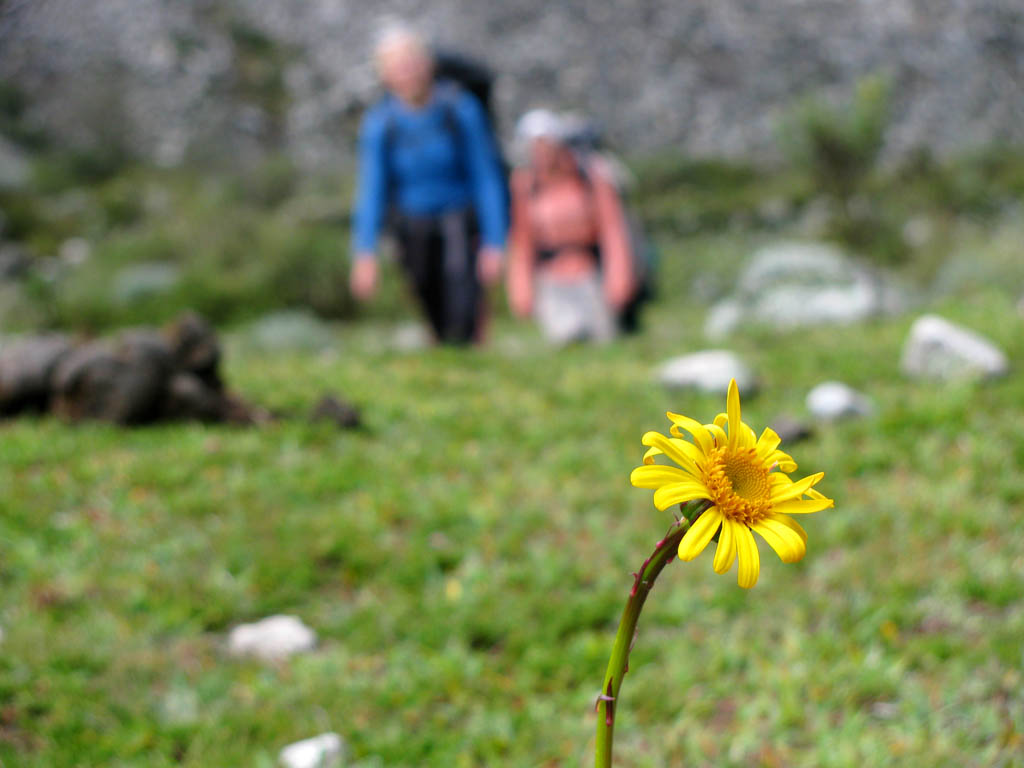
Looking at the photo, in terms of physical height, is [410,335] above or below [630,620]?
below

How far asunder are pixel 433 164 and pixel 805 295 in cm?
366

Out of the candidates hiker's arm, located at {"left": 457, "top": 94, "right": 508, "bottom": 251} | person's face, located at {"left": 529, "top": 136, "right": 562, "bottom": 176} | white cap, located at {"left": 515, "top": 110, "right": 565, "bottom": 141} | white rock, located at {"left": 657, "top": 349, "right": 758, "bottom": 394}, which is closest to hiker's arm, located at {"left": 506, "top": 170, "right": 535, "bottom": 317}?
person's face, located at {"left": 529, "top": 136, "right": 562, "bottom": 176}

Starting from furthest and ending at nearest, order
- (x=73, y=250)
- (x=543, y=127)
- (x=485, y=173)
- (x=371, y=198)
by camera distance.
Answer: (x=73, y=250) → (x=543, y=127) → (x=371, y=198) → (x=485, y=173)

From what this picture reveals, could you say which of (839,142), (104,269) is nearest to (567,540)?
(839,142)

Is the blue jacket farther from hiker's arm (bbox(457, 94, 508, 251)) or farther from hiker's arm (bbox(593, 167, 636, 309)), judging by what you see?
hiker's arm (bbox(593, 167, 636, 309))

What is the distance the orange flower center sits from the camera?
2.99 feet

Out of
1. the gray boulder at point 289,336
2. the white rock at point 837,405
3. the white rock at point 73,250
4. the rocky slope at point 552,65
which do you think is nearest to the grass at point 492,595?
the white rock at point 837,405

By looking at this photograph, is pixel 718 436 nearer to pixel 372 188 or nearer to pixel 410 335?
pixel 372 188

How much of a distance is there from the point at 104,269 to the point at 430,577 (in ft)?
30.7

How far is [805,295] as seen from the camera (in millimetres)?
7426

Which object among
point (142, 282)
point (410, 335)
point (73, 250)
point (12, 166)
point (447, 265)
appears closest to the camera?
point (447, 265)

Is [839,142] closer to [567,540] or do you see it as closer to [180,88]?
[567,540]

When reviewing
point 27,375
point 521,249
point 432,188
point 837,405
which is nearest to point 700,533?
point 837,405

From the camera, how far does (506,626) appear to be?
2461 mm
